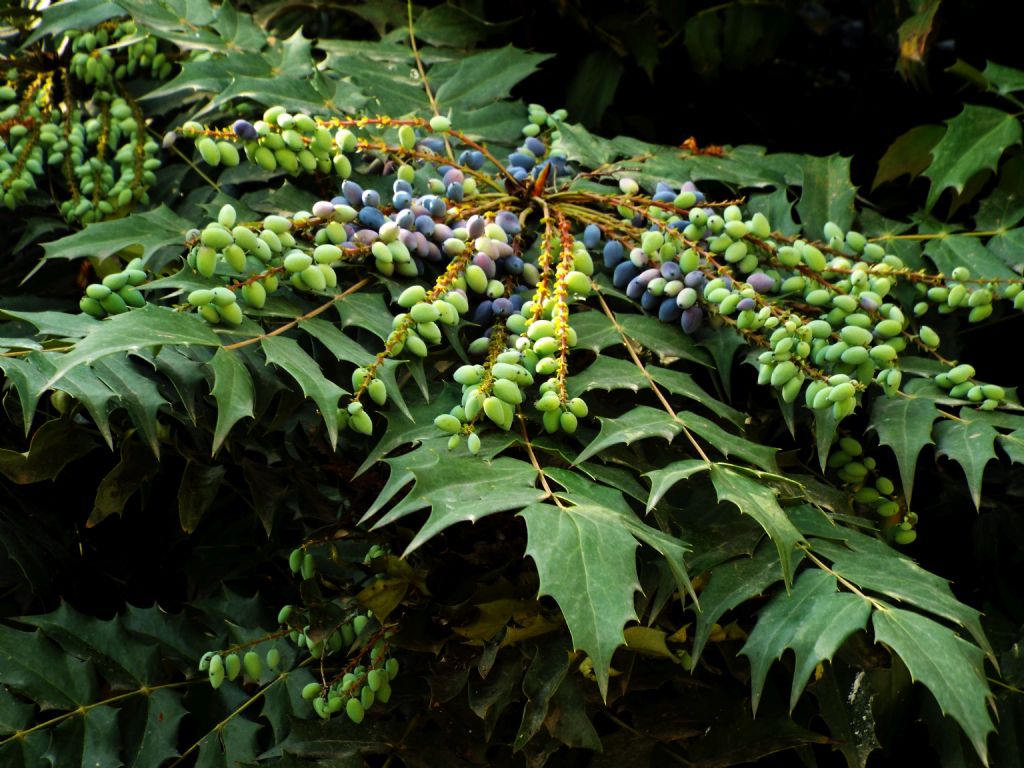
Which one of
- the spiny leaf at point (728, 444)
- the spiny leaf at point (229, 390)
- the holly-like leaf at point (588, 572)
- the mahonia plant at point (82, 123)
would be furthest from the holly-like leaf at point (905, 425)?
the mahonia plant at point (82, 123)

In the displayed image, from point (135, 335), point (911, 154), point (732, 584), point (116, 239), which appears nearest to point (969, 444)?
point (732, 584)

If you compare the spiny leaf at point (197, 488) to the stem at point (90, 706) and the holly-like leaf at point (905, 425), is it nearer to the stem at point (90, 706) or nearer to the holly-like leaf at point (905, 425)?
the stem at point (90, 706)

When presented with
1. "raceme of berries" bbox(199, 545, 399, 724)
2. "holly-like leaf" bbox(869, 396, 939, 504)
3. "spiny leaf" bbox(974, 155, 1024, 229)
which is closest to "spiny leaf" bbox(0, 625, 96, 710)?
"raceme of berries" bbox(199, 545, 399, 724)

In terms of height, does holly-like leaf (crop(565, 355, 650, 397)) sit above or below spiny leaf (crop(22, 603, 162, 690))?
above

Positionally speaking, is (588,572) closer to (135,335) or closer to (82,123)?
(135,335)

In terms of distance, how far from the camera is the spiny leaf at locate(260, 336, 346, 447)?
89cm

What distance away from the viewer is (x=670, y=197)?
123 centimetres

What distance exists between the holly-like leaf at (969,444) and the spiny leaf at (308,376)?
614 mm

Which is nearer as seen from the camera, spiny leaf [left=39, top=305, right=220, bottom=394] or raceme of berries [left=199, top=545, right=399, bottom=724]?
spiny leaf [left=39, top=305, right=220, bottom=394]

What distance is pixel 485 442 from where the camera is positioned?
0.94m

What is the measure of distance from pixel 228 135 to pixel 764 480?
2.21 feet

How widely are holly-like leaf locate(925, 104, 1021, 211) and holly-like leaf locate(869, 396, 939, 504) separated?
40 cm

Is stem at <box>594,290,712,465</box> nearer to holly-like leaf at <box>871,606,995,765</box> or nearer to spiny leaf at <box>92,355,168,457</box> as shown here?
holly-like leaf at <box>871,606,995,765</box>

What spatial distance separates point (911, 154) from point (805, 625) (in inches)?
37.8
